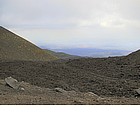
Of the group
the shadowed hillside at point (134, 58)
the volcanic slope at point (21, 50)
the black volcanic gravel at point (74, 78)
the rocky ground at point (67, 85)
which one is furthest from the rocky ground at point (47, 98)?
the shadowed hillside at point (134, 58)

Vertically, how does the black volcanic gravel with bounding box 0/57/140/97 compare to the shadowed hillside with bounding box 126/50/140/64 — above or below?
below

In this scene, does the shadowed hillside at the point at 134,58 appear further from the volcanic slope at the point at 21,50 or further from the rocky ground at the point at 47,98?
the rocky ground at the point at 47,98

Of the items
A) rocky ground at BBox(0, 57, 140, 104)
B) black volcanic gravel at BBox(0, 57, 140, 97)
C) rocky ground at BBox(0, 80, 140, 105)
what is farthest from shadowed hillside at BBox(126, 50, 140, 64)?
rocky ground at BBox(0, 80, 140, 105)

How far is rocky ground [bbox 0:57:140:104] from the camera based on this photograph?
3.24m

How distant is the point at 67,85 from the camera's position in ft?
13.8

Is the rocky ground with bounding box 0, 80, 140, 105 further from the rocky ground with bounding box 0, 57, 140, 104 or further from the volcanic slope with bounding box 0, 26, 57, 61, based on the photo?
the volcanic slope with bounding box 0, 26, 57, 61

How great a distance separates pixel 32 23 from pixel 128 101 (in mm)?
1123

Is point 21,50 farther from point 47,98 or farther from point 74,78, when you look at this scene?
point 47,98

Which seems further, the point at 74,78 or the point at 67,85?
the point at 74,78

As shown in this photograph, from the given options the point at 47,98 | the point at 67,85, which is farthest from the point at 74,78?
the point at 47,98
